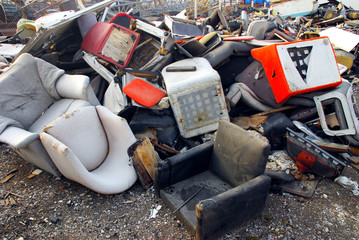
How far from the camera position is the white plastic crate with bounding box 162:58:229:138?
2.82 meters

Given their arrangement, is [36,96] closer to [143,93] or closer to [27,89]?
[27,89]

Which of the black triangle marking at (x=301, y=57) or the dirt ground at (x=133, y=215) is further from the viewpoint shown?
the black triangle marking at (x=301, y=57)

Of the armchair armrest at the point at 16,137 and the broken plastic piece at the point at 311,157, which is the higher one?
the armchair armrest at the point at 16,137

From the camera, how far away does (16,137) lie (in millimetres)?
2271

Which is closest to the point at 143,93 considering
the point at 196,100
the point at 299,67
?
the point at 196,100

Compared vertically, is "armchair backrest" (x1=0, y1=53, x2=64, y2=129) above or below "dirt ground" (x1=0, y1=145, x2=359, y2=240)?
above

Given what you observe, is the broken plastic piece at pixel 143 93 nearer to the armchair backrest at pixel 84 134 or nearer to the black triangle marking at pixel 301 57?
the armchair backrest at pixel 84 134

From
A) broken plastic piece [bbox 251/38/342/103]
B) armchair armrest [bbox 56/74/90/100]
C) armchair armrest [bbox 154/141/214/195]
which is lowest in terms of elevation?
armchair armrest [bbox 154/141/214/195]

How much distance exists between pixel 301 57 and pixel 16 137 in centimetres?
320

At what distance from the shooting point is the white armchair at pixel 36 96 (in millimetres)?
2746

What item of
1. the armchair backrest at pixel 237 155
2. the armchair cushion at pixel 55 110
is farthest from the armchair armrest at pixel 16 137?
the armchair backrest at pixel 237 155

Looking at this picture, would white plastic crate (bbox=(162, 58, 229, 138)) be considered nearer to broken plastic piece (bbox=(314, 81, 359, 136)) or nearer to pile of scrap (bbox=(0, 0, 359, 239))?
pile of scrap (bbox=(0, 0, 359, 239))

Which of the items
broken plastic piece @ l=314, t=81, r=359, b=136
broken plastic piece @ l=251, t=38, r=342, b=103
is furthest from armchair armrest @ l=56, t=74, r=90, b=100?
broken plastic piece @ l=314, t=81, r=359, b=136

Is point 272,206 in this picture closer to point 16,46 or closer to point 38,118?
point 38,118
